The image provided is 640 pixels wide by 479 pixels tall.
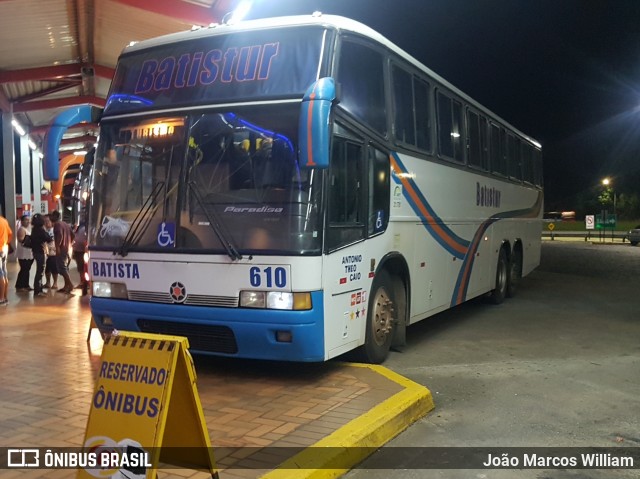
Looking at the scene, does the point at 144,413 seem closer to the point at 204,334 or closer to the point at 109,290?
the point at 204,334

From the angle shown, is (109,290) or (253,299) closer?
(253,299)

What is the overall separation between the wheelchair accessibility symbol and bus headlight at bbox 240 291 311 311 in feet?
3.10

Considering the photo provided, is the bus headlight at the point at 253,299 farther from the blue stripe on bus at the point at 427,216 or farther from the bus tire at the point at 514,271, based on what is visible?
the bus tire at the point at 514,271

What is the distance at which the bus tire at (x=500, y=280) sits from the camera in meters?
12.5

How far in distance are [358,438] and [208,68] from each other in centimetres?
389

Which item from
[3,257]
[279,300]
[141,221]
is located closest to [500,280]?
[279,300]

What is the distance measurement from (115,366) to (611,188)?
227ft

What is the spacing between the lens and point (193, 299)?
5.99 metres

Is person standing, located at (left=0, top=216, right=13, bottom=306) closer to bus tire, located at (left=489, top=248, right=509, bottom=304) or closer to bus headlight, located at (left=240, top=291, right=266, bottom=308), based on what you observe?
bus headlight, located at (left=240, top=291, right=266, bottom=308)

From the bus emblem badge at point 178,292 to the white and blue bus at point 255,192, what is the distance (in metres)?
0.02

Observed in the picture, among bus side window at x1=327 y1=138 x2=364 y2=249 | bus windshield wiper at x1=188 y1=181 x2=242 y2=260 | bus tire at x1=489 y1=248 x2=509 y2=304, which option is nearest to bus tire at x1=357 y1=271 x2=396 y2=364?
bus side window at x1=327 y1=138 x2=364 y2=249

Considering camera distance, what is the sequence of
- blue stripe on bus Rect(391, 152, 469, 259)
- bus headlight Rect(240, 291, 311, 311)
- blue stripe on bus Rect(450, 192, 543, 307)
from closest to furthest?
bus headlight Rect(240, 291, 311, 311) < blue stripe on bus Rect(391, 152, 469, 259) < blue stripe on bus Rect(450, 192, 543, 307)

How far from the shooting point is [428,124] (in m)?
8.56

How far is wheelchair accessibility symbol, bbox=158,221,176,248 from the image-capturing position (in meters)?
6.03
